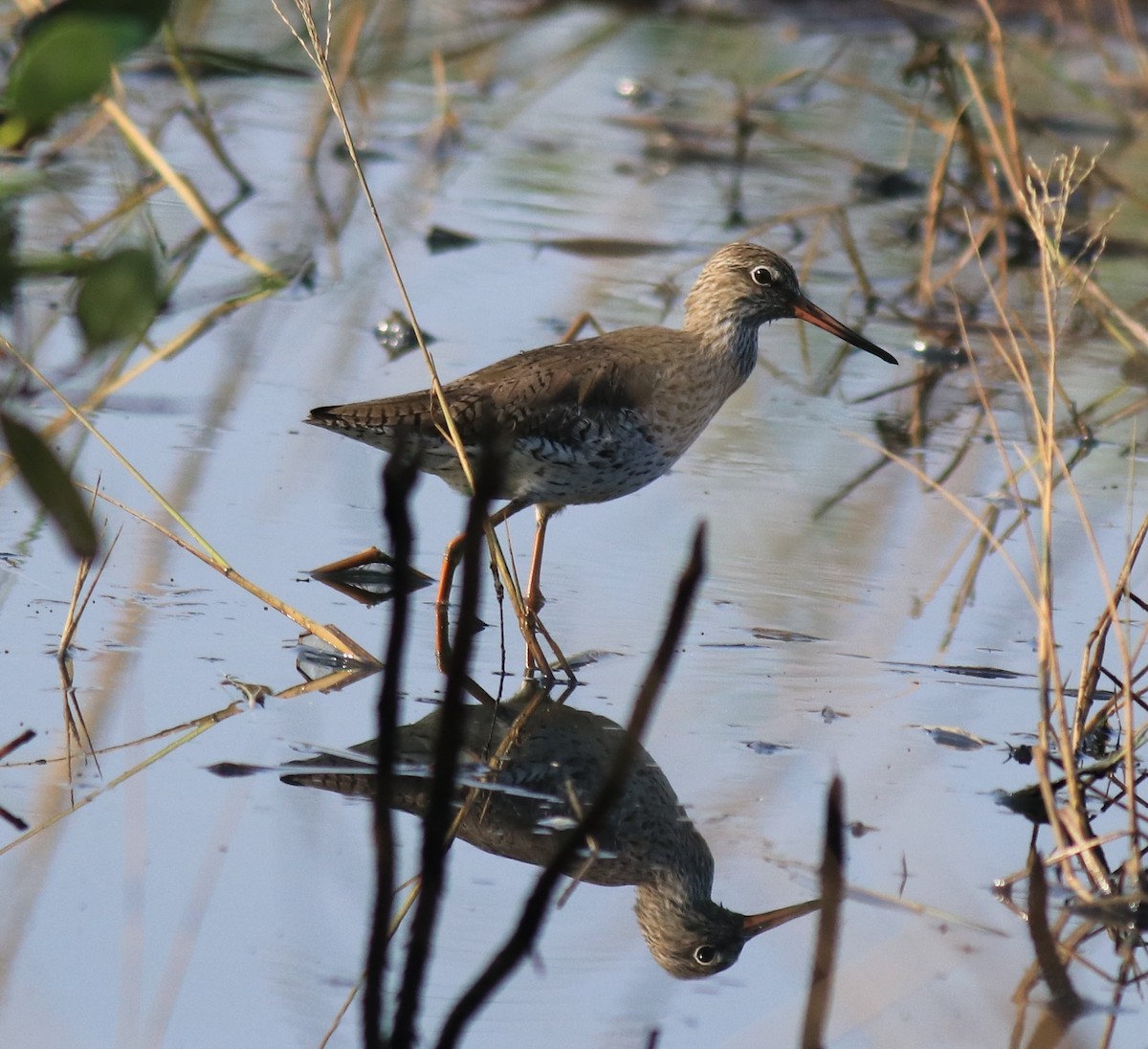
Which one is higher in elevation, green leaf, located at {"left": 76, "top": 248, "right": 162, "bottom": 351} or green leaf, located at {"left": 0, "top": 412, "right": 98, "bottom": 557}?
green leaf, located at {"left": 76, "top": 248, "right": 162, "bottom": 351}

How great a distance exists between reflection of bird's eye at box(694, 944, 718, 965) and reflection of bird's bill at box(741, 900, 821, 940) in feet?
0.29

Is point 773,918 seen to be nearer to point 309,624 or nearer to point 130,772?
point 130,772

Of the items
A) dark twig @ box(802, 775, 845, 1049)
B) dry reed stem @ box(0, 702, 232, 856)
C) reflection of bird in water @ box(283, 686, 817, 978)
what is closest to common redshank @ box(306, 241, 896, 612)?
reflection of bird in water @ box(283, 686, 817, 978)

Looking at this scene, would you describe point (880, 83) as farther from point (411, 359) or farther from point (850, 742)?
point (850, 742)

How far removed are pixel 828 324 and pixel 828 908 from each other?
167 inches

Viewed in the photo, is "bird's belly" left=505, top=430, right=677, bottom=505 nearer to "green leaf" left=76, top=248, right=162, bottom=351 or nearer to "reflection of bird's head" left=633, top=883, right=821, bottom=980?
"reflection of bird's head" left=633, top=883, right=821, bottom=980

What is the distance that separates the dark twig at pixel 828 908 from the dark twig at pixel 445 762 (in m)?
0.40

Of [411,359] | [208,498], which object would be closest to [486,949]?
[208,498]

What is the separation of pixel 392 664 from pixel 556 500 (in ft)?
10.8

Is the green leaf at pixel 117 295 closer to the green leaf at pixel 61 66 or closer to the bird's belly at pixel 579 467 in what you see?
the green leaf at pixel 61 66

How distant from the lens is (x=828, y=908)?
1.97m

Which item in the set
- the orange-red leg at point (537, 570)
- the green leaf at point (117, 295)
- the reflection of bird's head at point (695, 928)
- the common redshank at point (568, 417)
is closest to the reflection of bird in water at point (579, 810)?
the reflection of bird's head at point (695, 928)

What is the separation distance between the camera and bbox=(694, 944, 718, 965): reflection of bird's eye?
10.0ft

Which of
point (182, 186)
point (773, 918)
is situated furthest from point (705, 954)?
point (182, 186)
